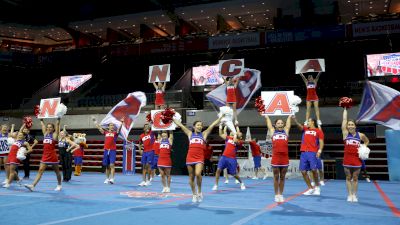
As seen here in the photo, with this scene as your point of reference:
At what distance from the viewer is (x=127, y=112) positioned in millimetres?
14898

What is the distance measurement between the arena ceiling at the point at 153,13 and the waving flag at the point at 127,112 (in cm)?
1801

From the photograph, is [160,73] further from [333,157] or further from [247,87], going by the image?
[333,157]

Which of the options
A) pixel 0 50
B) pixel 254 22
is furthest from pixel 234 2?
pixel 0 50

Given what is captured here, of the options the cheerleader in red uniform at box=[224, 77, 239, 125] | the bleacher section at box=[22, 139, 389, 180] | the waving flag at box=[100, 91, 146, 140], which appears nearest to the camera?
the cheerleader in red uniform at box=[224, 77, 239, 125]

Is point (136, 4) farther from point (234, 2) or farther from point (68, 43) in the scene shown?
point (68, 43)

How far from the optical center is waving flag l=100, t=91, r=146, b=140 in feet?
47.8

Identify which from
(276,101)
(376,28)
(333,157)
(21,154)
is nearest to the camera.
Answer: (21,154)

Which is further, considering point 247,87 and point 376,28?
point 376,28

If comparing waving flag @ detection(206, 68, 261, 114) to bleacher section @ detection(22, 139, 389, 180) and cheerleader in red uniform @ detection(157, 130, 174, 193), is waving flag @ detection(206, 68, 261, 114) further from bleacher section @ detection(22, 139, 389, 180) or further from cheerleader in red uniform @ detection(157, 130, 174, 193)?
bleacher section @ detection(22, 139, 389, 180)

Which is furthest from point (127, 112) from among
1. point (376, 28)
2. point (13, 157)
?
point (376, 28)

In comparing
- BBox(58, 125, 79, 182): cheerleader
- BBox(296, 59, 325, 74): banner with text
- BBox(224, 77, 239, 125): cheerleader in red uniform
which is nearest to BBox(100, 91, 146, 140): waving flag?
BBox(58, 125, 79, 182): cheerleader

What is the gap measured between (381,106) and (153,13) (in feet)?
84.4

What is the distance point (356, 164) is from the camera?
27.5 feet

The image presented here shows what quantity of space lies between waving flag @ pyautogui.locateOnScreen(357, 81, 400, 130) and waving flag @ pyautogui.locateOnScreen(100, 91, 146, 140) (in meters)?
8.32
